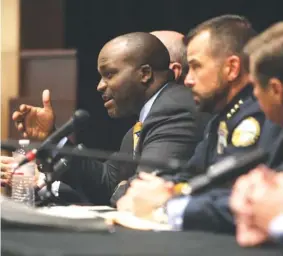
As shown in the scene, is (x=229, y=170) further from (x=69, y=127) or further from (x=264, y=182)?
(x=69, y=127)

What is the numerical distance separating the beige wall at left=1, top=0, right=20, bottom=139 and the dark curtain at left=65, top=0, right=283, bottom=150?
0.94ft

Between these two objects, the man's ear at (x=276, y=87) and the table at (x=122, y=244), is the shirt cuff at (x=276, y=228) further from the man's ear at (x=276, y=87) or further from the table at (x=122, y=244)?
the man's ear at (x=276, y=87)

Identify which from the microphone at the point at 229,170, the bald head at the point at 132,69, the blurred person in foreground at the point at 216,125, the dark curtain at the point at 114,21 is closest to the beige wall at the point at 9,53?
the dark curtain at the point at 114,21

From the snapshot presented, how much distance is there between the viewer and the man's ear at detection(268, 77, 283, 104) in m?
1.46

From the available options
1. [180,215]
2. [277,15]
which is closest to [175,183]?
[180,215]

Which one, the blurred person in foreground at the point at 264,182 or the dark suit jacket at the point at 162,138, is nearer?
the blurred person in foreground at the point at 264,182

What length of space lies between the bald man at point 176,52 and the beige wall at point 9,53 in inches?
60.8

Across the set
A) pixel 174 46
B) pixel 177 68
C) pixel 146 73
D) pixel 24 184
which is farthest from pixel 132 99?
pixel 24 184

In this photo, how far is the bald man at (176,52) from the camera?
2643mm

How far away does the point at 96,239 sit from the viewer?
134 centimetres

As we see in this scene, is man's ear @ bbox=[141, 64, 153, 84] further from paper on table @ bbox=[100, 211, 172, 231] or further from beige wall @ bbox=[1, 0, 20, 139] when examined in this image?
beige wall @ bbox=[1, 0, 20, 139]

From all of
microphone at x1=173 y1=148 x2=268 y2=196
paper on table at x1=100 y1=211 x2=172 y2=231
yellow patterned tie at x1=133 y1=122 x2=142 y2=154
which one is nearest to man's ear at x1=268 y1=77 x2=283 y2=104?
microphone at x1=173 y1=148 x2=268 y2=196

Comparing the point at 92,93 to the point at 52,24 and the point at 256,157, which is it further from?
the point at 256,157

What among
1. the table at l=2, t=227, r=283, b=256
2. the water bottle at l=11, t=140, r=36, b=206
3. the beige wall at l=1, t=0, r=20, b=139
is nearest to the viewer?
the table at l=2, t=227, r=283, b=256
